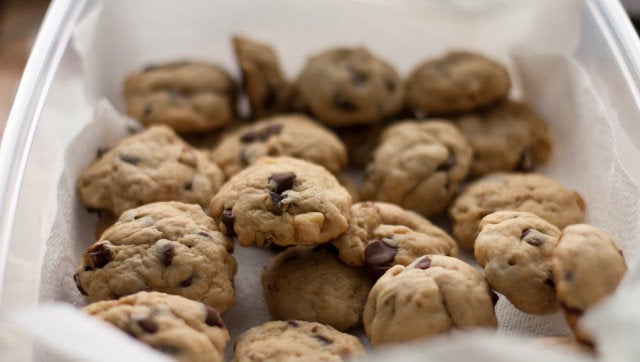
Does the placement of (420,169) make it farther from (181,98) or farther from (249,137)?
(181,98)

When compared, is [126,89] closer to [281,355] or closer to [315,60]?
[315,60]

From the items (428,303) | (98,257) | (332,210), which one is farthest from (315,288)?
(98,257)

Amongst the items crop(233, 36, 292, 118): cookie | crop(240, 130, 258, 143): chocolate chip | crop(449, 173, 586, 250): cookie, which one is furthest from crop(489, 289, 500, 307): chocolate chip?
Answer: crop(233, 36, 292, 118): cookie

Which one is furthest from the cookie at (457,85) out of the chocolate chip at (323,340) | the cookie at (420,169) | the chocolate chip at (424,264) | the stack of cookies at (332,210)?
the chocolate chip at (323,340)

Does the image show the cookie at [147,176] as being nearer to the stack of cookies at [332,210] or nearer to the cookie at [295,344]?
the stack of cookies at [332,210]

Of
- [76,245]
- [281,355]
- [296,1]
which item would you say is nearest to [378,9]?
[296,1]

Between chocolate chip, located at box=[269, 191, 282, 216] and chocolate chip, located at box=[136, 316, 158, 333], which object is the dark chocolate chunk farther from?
chocolate chip, located at box=[269, 191, 282, 216]

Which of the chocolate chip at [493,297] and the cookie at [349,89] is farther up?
the cookie at [349,89]
